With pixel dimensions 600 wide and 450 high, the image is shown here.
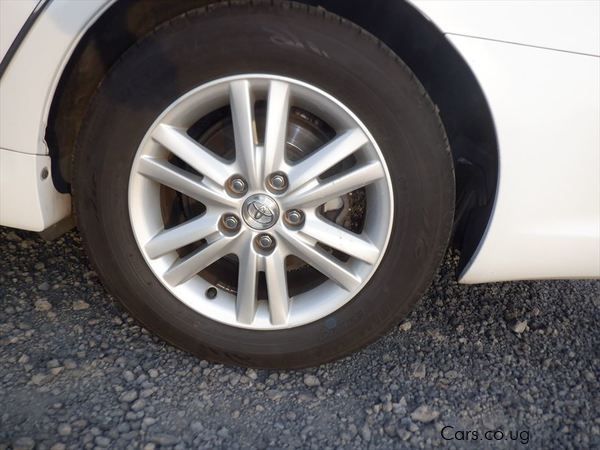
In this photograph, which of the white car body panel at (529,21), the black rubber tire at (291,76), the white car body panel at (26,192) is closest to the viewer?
the white car body panel at (529,21)

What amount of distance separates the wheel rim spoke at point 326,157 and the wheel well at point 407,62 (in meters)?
0.31

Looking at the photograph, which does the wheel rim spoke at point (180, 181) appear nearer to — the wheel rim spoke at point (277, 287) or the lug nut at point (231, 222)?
the lug nut at point (231, 222)

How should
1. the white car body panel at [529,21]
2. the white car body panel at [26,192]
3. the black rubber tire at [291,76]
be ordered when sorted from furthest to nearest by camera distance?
the white car body panel at [26,192] → the black rubber tire at [291,76] → the white car body panel at [529,21]

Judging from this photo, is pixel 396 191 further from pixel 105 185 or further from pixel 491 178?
pixel 105 185

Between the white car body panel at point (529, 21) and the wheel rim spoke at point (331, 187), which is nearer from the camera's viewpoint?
the white car body panel at point (529, 21)

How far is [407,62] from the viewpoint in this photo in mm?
1744

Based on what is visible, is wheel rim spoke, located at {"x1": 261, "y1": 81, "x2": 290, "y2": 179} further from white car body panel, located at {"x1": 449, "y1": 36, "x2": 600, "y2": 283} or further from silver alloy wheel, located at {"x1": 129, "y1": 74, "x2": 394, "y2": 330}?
white car body panel, located at {"x1": 449, "y1": 36, "x2": 600, "y2": 283}

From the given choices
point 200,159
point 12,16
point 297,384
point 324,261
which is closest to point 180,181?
point 200,159

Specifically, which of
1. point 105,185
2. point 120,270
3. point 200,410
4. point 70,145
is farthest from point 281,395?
point 70,145

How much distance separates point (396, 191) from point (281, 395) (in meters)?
0.71

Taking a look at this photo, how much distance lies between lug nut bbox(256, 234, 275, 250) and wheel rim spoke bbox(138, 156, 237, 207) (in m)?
0.13

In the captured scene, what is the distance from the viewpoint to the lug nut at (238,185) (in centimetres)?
169

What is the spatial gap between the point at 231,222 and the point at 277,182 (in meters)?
0.18

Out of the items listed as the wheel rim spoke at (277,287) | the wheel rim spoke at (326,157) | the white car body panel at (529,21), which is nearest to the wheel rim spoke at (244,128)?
the wheel rim spoke at (326,157)
